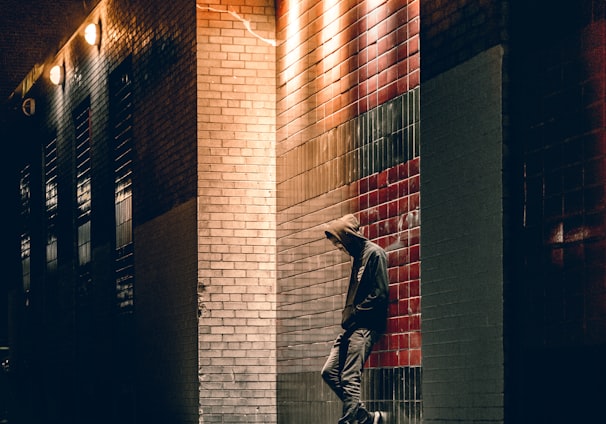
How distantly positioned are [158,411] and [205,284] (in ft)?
8.24

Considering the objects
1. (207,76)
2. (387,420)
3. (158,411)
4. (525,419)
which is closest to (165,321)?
(158,411)

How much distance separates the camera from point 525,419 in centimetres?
864

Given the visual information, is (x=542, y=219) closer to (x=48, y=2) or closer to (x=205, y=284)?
(x=205, y=284)

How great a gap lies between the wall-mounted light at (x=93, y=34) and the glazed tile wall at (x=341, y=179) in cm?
601

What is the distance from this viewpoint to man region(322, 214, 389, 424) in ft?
36.8

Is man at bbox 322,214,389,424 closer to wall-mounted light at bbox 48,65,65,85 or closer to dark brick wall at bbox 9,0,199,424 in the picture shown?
dark brick wall at bbox 9,0,199,424

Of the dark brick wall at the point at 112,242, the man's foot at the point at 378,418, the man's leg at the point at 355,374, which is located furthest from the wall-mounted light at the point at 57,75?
the man's foot at the point at 378,418

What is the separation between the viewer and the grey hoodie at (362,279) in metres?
11.2

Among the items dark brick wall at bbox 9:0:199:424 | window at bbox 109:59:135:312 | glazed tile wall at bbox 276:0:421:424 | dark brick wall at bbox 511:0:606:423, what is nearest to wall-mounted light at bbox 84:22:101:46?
dark brick wall at bbox 9:0:199:424

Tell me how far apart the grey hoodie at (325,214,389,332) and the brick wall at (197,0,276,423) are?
2.90 metres

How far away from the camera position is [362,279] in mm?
11273

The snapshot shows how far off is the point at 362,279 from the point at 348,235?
0.44 metres

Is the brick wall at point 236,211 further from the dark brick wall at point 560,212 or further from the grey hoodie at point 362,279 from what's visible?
the dark brick wall at point 560,212

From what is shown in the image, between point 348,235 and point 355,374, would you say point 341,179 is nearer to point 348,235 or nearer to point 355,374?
point 348,235
